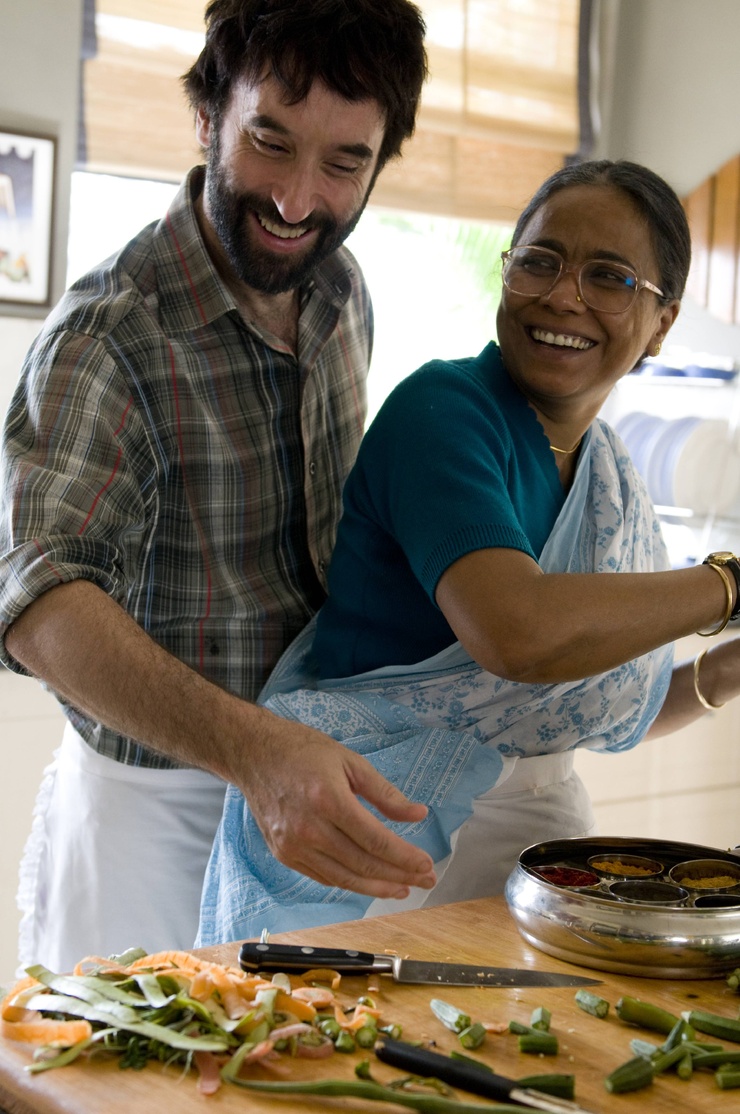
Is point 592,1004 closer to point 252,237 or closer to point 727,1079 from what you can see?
point 727,1079

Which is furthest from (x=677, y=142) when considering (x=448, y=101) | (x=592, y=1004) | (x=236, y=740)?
(x=592, y=1004)

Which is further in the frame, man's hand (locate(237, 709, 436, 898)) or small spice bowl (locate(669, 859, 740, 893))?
small spice bowl (locate(669, 859, 740, 893))

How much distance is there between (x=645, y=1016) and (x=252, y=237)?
1.07 m

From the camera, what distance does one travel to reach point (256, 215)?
63.9 inches

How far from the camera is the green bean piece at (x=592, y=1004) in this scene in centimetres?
103

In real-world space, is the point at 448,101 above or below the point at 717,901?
above

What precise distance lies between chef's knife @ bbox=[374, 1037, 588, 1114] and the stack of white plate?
2.72m

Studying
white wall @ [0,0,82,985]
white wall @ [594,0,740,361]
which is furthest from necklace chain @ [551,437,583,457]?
white wall @ [594,0,740,361]

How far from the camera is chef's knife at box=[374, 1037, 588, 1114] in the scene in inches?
33.2

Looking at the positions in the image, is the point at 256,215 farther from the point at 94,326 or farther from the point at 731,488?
the point at 731,488

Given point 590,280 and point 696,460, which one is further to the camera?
point 696,460

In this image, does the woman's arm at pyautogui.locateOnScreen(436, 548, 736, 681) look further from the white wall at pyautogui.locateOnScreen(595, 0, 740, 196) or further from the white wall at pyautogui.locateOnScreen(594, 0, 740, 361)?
the white wall at pyautogui.locateOnScreen(595, 0, 740, 196)

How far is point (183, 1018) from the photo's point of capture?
935mm

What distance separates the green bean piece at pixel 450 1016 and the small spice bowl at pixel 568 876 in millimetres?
235
